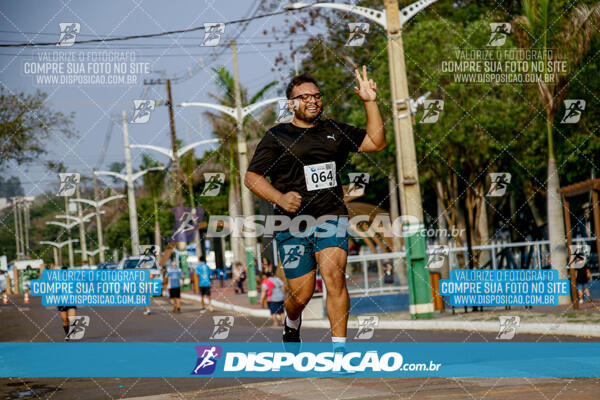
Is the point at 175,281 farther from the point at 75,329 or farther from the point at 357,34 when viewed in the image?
the point at 357,34

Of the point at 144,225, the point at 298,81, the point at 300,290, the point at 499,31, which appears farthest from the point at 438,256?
the point at 144,225

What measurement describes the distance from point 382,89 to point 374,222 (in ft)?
41.8

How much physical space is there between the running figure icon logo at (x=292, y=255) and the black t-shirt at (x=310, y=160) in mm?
230

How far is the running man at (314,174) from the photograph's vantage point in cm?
575

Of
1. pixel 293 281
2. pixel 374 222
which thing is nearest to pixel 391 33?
pixel 293 281

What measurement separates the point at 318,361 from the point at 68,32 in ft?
17.8

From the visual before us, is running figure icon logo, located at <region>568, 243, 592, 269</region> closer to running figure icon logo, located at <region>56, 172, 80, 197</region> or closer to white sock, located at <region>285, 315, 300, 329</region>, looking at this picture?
running figure icon logo, located at <region>56, 172, 80, 197</region>

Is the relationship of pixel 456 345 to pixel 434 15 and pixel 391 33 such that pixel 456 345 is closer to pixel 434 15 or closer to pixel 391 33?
pixel 391 33

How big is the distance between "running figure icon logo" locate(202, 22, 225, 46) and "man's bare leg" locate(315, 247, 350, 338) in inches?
196

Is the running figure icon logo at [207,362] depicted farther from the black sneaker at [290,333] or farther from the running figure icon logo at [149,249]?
the running figure icon logo at [149,249]

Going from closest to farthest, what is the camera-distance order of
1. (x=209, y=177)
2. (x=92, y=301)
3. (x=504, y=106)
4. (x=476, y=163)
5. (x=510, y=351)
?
(x=510, y=351)
(x=209, y=177)
(x=92, y=301)
(x=504, y=106)
(x=476, y=163)

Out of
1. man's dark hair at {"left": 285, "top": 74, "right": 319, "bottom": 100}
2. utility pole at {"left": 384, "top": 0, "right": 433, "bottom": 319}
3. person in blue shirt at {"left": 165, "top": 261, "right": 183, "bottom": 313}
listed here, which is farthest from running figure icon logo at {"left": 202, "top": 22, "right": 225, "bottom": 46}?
person in blue shirt at {"left": 165, "top": 261, "right": 183, "bottom": 313}

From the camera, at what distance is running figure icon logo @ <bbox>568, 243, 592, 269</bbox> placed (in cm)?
1706

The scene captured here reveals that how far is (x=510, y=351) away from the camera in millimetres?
9844
